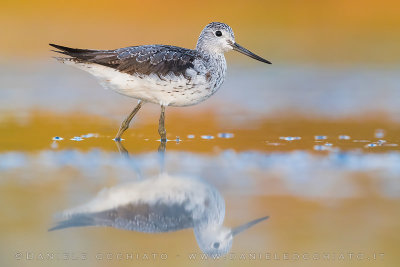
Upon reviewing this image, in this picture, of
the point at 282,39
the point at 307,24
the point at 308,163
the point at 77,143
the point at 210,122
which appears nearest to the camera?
the point at 308,163

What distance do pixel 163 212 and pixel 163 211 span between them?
0.9 inches

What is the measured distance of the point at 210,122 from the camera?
9164 mm

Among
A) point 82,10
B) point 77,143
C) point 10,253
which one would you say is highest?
point 82,10

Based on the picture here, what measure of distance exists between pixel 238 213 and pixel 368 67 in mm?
9865

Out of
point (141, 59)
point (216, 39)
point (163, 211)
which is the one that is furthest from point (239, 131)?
point (163, 211)

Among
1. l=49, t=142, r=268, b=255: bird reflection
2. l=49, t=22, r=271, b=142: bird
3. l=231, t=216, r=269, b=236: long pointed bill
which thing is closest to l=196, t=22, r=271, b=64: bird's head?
l=49, t=22, r=271, b=142: bird

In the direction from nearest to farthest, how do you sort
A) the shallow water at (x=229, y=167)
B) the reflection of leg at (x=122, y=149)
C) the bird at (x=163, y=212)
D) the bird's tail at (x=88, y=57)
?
the shallow water at (x=229, y=167) < the bird at (x=163, y=212) < the reflection of leg at (x=122, y=149) < the bird's tail at (x=88, y=57)

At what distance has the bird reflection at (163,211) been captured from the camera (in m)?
4.56

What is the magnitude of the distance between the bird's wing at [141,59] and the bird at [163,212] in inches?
92.1

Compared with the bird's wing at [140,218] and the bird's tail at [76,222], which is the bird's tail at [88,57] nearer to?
the bird's wing at [140,218]

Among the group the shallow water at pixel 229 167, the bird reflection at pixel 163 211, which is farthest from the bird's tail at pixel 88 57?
the bird reflection at pixel 163 211

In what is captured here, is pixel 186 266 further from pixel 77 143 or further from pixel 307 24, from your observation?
pixel 307 24

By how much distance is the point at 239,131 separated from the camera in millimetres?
8344

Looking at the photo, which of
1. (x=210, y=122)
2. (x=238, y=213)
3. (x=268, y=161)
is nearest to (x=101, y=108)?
(x=210, y=122)
